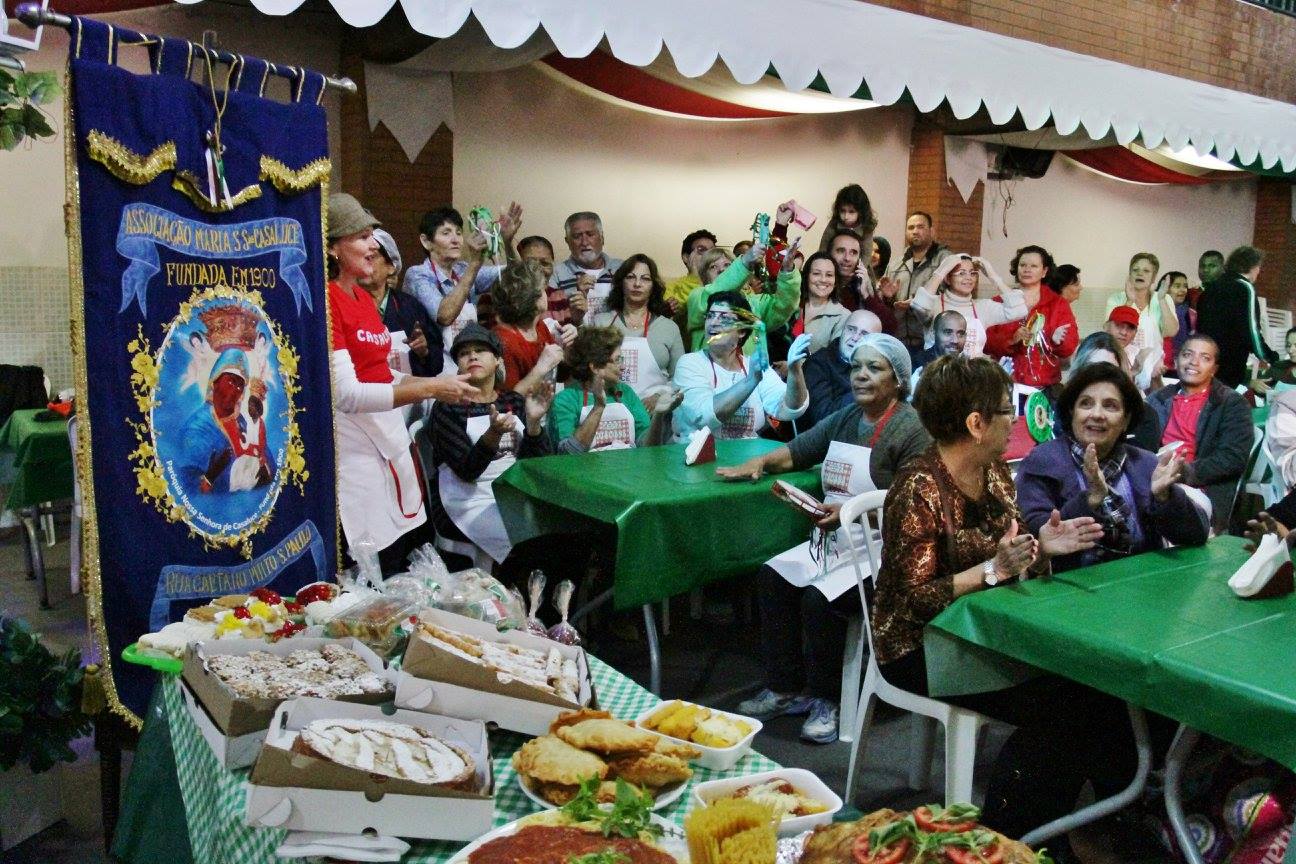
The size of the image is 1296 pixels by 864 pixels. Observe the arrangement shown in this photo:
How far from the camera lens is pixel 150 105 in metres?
2.68

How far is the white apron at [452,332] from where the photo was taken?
543cm

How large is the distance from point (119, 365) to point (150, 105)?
0.63 m

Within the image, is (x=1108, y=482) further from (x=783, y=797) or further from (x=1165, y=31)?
(x=1165, y=31)

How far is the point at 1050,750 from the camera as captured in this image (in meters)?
2.70

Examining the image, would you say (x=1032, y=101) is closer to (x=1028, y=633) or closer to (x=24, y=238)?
(x=1028, y=633)

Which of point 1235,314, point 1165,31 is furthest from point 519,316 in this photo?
point 1165,31

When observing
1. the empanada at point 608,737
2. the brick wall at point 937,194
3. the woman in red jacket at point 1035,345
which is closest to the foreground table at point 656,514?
the empanada at point 608,737

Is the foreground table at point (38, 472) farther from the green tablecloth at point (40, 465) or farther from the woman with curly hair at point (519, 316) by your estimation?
the woman with curly hair at point (519, 316)

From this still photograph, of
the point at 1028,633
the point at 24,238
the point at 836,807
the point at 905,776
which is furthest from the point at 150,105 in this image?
the point at 24,238

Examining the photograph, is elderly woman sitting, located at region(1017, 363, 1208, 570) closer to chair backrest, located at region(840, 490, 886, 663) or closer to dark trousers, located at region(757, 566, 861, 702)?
chair backrest, located at region(840, 490, 886, 663)

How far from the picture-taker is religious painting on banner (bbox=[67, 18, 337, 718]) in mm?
2627

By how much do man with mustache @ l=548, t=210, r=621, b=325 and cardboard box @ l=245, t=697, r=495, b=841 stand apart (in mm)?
4563

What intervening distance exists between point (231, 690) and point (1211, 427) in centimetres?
487

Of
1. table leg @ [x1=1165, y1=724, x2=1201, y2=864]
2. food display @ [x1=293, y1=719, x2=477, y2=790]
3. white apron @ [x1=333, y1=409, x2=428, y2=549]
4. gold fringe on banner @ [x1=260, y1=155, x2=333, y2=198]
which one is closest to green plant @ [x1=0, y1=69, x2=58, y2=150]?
gold fringe on banner @ [x1=260, y1=155, x2=333, y2=198]
